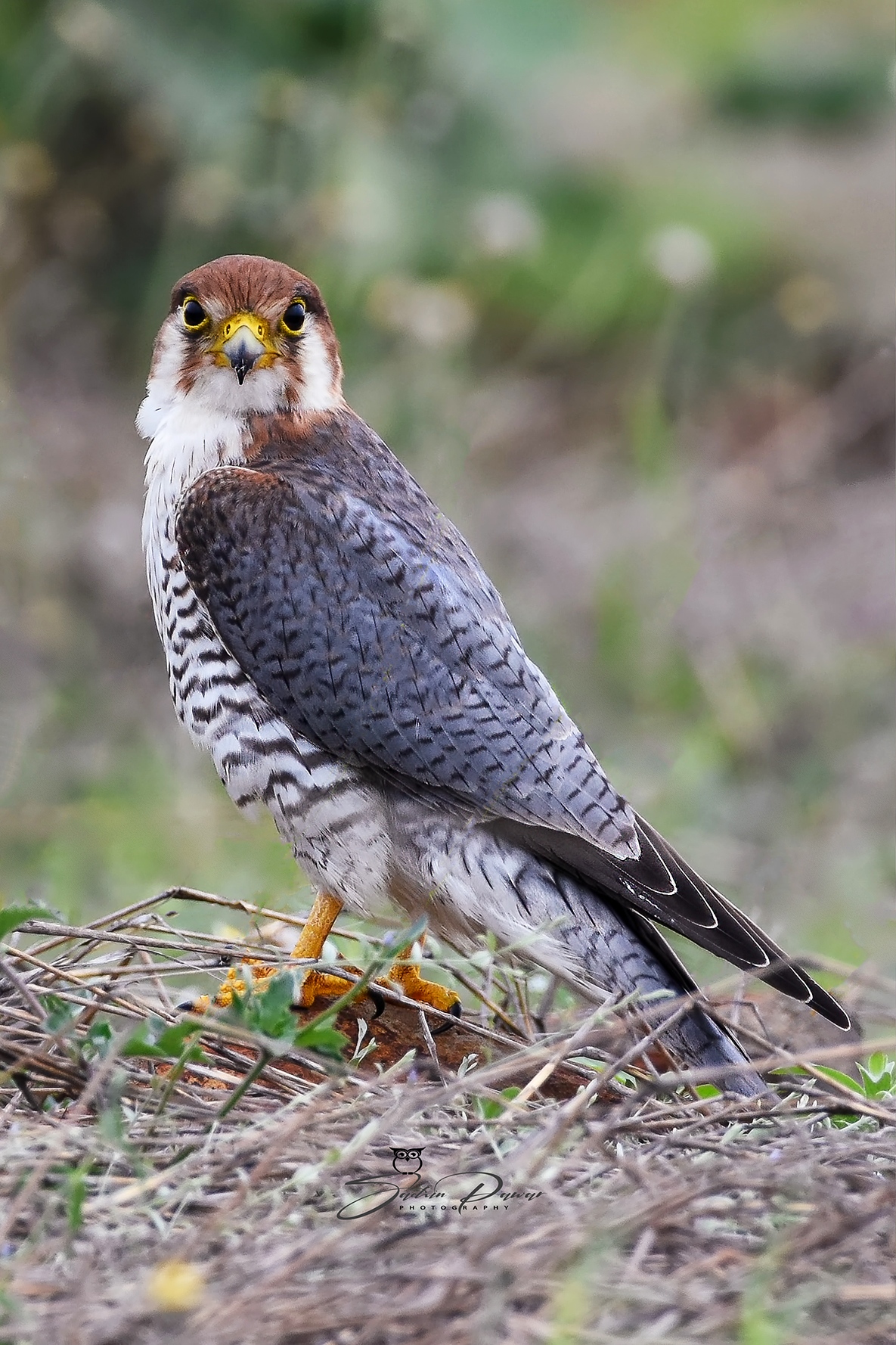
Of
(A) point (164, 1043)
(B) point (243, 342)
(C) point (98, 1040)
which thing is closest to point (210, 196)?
(B) point (243, 342)

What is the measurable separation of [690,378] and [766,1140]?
6331 millimetres

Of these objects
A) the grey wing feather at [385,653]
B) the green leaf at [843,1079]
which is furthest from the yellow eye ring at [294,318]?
the green leaf at [843,1079]

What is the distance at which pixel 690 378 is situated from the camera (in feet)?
27.5

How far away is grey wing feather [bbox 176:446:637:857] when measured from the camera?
133 inches

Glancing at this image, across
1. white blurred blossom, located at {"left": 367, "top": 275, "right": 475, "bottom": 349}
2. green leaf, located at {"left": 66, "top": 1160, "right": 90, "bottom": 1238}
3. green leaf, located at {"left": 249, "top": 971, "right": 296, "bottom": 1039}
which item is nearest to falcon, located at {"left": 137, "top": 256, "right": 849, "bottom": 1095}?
green leaf, located at {"left": 249, "top": 971, "right": 296, "bottom": 1039}

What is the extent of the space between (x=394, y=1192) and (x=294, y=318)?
7.47ft

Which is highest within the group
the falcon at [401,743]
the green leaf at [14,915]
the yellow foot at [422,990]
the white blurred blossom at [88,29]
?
the white blurred blossom at [88,29]

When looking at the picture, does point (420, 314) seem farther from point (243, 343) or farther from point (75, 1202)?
point (75, 1202)

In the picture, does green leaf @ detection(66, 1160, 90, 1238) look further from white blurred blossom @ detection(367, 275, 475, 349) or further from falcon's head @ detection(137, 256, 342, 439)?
white blurred blossom @ detection(367, 275, 475, 349)

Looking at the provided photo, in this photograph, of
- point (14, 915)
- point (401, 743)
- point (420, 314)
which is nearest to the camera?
point (14, 915)

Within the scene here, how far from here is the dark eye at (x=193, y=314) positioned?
378cm

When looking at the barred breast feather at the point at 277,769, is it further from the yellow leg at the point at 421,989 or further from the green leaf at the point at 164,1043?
the green leaf at the point at 164,1043

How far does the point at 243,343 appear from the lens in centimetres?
371

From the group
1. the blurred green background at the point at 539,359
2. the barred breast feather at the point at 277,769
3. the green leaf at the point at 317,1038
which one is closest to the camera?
the green leaf at the point at 317,1038
